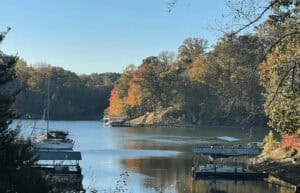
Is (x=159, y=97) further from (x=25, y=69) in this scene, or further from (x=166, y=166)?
(x=166, y=166)

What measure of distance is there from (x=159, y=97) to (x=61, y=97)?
30765mm

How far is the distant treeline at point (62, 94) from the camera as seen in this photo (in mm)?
119312

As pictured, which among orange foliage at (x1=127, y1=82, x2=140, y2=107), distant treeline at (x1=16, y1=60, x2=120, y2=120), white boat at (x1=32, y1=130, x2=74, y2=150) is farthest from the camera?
distant treeline at (x1=16, y1=60, x2=120, y2=120)

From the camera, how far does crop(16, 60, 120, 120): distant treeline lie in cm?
11931

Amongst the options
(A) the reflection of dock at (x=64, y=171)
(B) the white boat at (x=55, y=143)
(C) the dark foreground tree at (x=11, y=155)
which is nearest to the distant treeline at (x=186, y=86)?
(B) the white boat at (x=55, y=143)

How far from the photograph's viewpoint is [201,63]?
10456 centimetres

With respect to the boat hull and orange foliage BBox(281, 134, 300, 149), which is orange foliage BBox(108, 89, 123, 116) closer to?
the boat hull

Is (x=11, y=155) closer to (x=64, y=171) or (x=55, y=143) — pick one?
(x=64, y=171)

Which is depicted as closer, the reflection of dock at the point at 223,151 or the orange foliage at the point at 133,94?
the reflection of dock at the point at 223,151

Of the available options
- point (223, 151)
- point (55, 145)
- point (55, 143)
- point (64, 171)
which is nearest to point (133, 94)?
point (55, 143)

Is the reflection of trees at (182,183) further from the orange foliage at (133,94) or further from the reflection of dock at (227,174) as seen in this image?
the orange foliage at (133,94)

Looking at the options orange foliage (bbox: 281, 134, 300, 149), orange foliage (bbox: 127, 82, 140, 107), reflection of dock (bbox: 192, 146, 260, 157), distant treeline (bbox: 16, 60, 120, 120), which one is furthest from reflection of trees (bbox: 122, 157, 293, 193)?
distant treeline (bbox: 16, 60, 120, 120)

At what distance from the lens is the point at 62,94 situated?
428ft

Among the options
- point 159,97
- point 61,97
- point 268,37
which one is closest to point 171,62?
point 159,97
